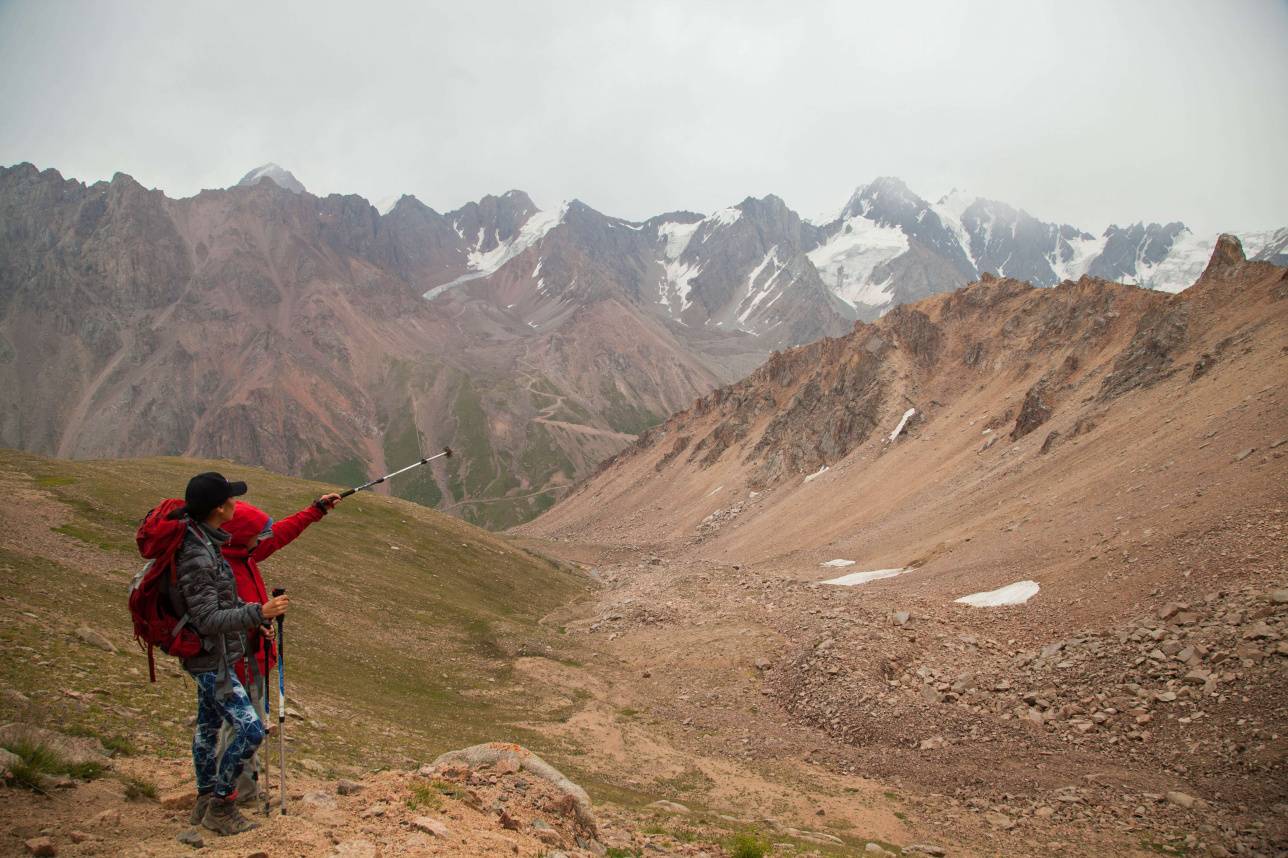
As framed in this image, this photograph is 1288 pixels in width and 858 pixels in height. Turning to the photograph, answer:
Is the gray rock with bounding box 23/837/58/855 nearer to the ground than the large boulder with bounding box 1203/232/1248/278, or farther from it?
nearer to the ground

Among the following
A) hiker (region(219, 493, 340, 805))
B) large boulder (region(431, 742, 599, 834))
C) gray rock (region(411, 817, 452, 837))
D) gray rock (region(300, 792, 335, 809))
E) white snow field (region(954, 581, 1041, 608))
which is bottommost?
white snow field (region(954, 581, 1041, 608))

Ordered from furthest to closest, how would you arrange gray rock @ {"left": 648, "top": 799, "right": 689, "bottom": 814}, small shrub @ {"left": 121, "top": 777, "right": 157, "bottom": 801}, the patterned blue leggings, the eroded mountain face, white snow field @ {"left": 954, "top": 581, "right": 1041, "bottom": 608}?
the eroded mountain face
white snow field @ {"left": 954, "top": 581, "right": 1041, "bottom": 608}
gray rock @ {"left": 648, "top": 799, "right": 689, "bottom": 814}
small shrub @ {"left": 121, "top": 777, "right": 157, "bottom": 801}
the patterned blue leggings

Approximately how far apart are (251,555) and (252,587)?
1.46 feet

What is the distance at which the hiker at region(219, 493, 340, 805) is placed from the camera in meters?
9.12

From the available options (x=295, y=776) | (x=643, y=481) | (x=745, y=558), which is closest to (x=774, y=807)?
(x=295, y=776)

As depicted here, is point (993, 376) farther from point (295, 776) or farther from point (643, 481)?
point (295, 776)

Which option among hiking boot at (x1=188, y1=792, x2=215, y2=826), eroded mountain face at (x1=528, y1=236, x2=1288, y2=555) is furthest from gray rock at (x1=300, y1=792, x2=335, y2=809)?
eroded mountain face at (x1=528, y1=236, x2=1288, y2=555)

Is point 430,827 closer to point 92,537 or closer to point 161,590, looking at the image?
point 161,590

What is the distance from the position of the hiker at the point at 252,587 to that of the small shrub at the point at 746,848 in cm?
761

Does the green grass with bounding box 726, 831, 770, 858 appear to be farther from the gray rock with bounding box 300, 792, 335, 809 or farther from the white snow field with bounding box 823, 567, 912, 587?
the white snow field with bounding box 823, 567, 912, 587

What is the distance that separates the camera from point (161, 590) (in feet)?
27.8

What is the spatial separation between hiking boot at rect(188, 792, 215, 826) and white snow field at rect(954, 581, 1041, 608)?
94.3ft

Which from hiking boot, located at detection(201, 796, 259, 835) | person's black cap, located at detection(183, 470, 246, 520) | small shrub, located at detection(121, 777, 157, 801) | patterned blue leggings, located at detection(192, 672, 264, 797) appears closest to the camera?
hiking boot, located at detection(201, 796, 259, 835)

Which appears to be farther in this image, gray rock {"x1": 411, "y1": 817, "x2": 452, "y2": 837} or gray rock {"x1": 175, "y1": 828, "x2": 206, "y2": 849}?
gray rock {"x1": 411, "y1": 817, "x2": 452, "y2": 837}
